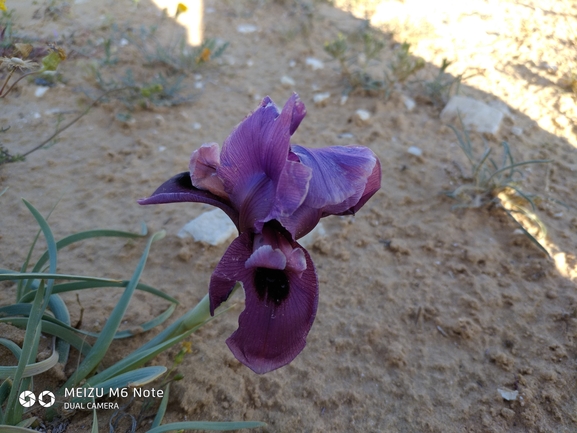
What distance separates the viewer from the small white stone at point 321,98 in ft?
9.82

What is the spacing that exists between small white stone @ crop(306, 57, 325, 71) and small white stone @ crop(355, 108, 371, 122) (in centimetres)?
74

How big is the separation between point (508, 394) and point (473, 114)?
6.19ft

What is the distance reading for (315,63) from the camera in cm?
341

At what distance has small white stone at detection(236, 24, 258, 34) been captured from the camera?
377 centimetres

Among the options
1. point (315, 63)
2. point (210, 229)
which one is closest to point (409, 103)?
point (315, 63)

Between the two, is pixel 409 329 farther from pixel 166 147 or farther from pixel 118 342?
pixel 166 147

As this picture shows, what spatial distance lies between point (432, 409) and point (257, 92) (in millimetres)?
2417

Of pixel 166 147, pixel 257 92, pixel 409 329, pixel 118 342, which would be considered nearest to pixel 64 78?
pixel 166 147

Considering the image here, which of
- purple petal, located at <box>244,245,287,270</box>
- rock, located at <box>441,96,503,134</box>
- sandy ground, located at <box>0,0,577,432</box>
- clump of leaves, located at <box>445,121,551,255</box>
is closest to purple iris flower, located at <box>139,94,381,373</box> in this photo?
purple petal, located at <box>244,245,287,270</box>

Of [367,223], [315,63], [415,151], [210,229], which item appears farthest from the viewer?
[315,63]

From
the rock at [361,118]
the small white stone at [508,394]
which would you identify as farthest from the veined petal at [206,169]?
the rock at [361,118]

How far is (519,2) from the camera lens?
3.97m

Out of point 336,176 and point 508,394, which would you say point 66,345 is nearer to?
point 336,176

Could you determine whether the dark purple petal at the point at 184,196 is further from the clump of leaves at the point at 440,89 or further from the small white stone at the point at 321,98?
the clump of leaves at the point at 440,89
